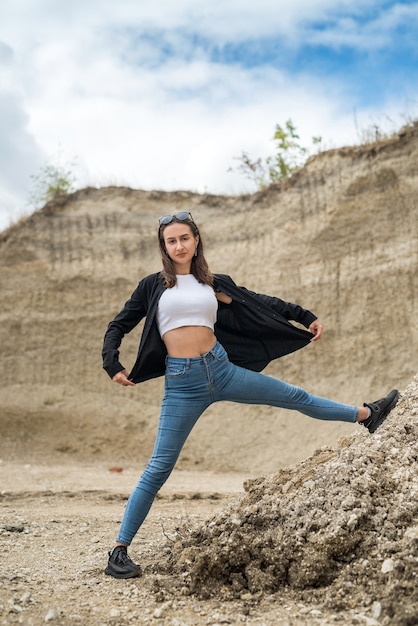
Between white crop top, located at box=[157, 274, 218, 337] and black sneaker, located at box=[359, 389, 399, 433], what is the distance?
122 cm

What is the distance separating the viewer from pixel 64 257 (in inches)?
591

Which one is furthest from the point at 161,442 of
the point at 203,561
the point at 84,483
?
the point at 84,483

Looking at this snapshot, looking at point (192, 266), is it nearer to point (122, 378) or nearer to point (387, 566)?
point (122, 378)

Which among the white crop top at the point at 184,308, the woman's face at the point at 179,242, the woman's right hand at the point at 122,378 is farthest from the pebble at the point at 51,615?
the woman's face at the point at 179,242

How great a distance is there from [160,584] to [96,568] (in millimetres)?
652

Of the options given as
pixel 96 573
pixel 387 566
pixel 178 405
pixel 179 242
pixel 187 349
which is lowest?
pixel 96 573

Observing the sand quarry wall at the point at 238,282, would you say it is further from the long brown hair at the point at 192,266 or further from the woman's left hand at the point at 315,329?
the long brown hair at the point at 192,266

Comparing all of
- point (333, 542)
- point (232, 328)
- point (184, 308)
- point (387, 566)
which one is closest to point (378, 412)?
point (232, 328)

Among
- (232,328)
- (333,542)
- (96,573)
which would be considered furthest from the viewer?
(232,328)

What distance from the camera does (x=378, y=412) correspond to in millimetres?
4398

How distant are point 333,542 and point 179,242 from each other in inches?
71.5

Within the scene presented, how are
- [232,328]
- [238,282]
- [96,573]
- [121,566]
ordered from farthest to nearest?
[238,282] → [232,328] → [96,573] → [121,566]

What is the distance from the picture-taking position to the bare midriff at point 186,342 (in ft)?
12.6

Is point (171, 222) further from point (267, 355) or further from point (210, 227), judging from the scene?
point (210, 227)
